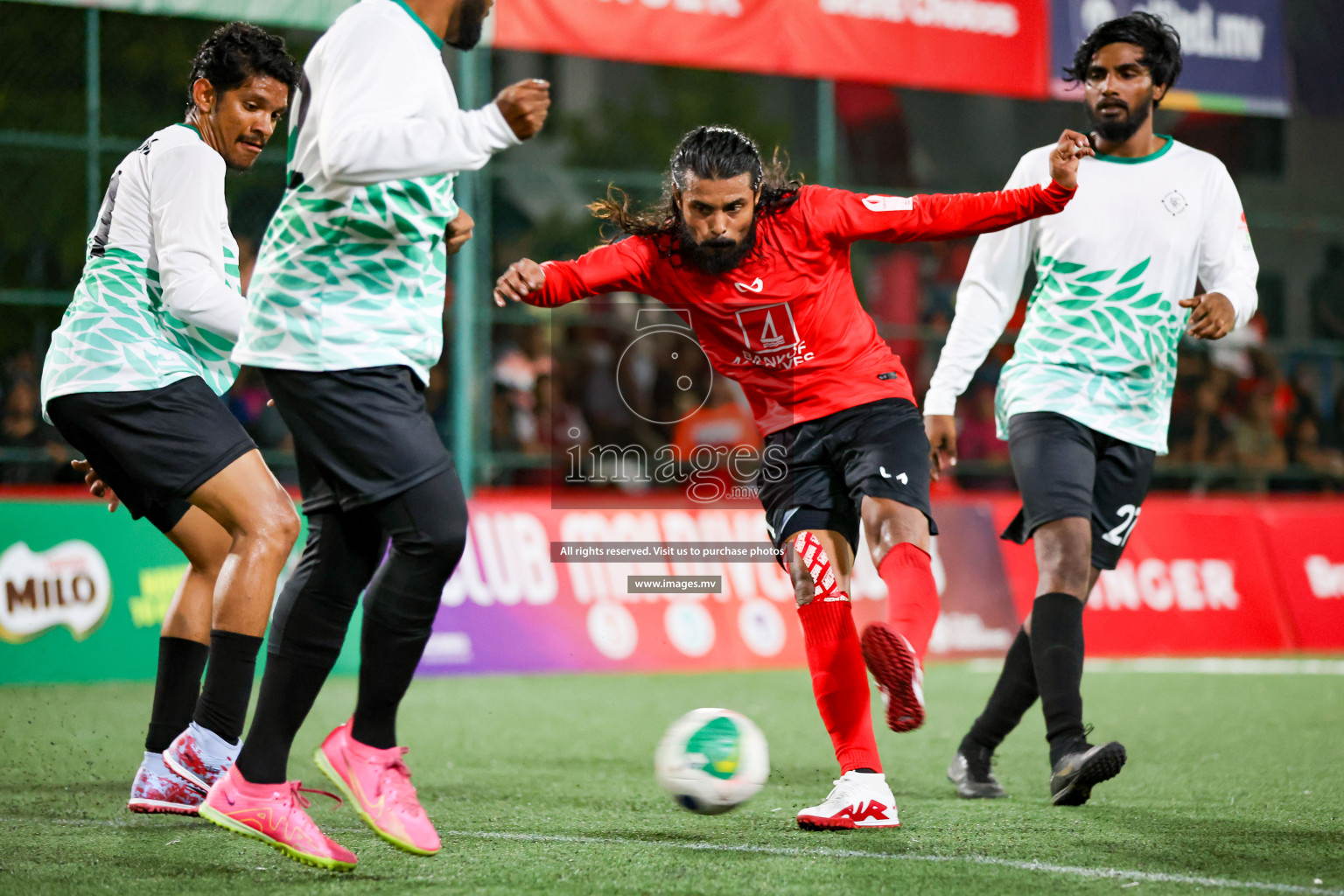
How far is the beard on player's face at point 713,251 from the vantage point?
165 inches

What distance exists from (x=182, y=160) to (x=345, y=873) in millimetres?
2074

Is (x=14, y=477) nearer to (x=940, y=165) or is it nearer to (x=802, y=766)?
(x=802, y=766)

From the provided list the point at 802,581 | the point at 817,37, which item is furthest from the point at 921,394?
the point at 802,581

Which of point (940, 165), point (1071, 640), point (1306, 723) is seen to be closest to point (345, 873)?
point (1071, 640)

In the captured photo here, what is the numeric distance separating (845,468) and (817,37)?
7729mm

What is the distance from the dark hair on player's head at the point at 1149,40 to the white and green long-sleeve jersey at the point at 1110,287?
25cm

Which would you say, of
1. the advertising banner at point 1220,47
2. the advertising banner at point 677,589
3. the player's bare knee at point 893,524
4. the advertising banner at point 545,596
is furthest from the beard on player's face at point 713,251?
the advertising banner at point 1220,47

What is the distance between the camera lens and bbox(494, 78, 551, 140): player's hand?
3.20 m

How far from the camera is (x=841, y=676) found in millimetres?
4176

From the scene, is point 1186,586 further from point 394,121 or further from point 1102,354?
point 394,121

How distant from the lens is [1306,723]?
669cm

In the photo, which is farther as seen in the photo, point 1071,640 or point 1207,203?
point 1207,203

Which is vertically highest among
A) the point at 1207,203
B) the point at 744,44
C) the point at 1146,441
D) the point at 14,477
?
the point at 744,44

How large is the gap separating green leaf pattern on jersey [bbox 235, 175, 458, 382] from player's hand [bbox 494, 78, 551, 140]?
0.22 m
